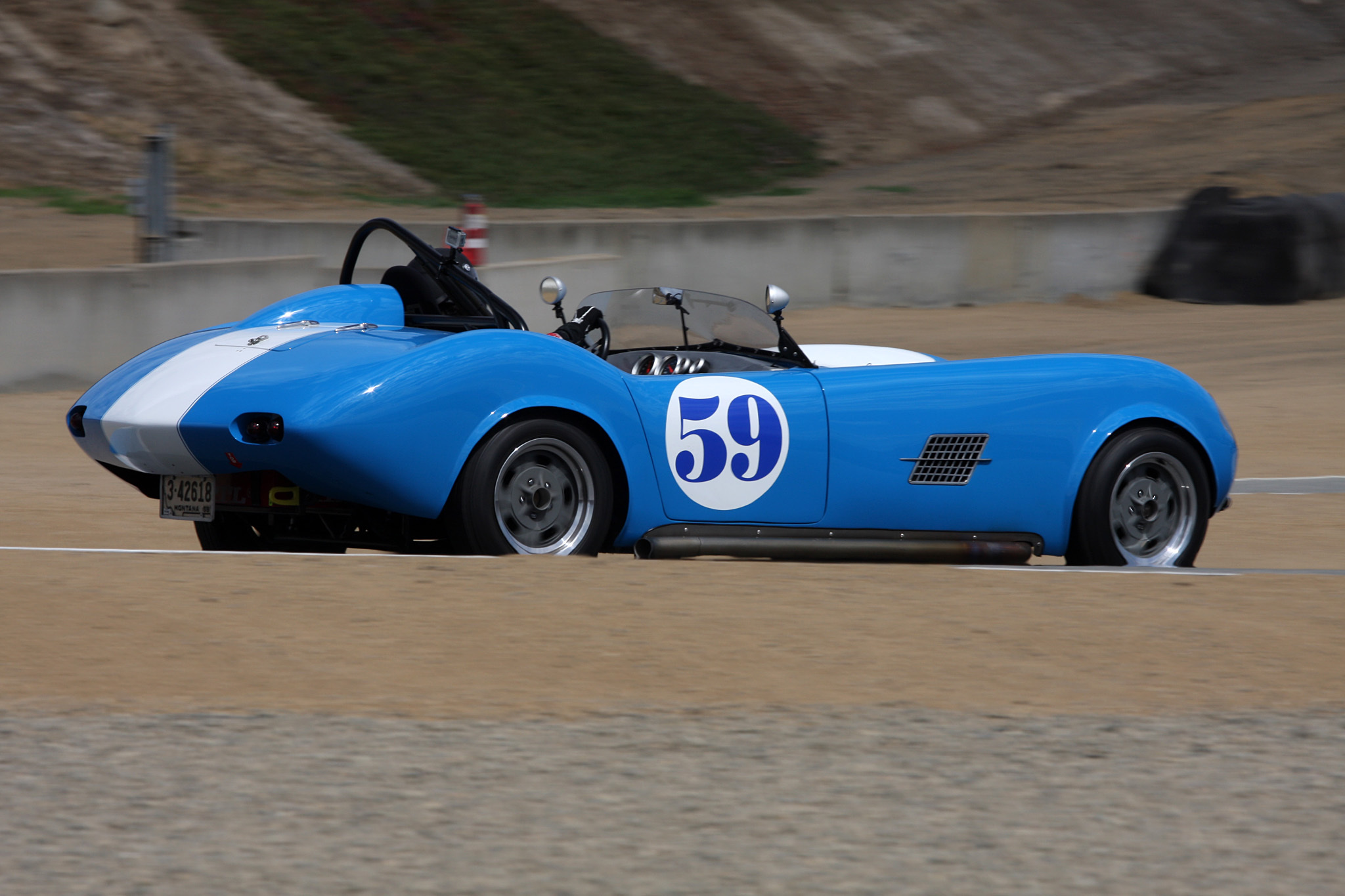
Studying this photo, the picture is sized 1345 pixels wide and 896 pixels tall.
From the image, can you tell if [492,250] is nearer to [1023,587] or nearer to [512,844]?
[1023,587]

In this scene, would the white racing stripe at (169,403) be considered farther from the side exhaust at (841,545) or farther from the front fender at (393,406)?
the side exhaust at (841,545)

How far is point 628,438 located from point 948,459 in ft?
4.13

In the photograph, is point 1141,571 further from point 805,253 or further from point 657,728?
Answer: point 805,253

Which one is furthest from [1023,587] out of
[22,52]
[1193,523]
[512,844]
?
[22,52]

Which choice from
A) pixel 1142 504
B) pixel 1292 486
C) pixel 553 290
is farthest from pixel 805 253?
pixel 1142 504

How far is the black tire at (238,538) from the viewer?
6.54 meters

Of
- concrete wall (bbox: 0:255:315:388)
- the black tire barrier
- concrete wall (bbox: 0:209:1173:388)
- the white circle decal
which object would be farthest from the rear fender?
the black tire barrier

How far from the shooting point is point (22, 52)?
26.5 metres

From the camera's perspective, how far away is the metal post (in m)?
16.4

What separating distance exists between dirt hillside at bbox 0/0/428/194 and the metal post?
8.14 m

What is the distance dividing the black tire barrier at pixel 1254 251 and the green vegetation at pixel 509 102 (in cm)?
879

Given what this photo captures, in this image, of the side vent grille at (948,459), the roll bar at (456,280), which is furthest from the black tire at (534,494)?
the side vent grille at (948,459)

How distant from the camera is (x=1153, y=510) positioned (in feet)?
21.9

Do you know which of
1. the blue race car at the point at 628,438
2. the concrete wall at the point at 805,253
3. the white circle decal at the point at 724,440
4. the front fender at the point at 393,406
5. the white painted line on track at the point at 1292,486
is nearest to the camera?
the front fender at the point at 393,406
